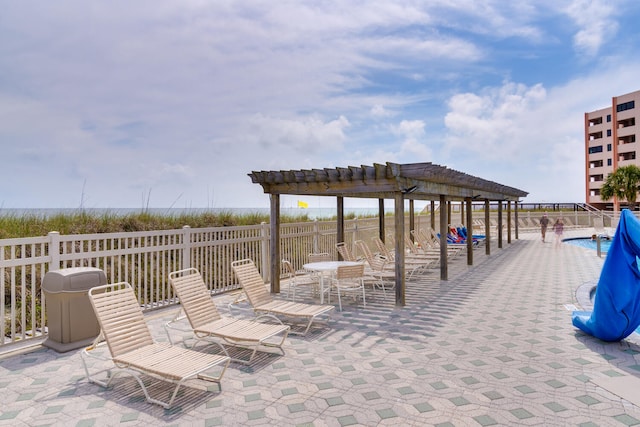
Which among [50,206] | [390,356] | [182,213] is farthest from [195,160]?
[390,356]

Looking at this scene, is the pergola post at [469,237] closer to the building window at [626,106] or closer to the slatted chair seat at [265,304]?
the slatted chair seat at [265,304]

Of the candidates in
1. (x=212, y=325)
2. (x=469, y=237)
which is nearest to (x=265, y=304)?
(x=212, y=325)

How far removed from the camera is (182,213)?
12.4 metres

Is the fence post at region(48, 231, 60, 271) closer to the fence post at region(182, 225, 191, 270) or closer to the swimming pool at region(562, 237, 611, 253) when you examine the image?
the fence post at region(182, 225, 191, 270)

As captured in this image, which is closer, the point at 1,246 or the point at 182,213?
the point at 1,246

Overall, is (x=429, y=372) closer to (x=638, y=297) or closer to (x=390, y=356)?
(x=390, y=356)

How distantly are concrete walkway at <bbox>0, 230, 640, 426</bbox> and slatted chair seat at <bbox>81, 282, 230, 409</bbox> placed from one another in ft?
0.68

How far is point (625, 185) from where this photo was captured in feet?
136

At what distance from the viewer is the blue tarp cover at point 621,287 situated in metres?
4.77

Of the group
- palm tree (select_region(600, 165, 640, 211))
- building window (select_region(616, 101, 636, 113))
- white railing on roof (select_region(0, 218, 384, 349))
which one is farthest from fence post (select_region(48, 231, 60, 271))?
building window (select_region(616, 101, 636, 113))

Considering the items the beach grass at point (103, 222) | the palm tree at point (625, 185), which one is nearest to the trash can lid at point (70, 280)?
the beach grass at point (103, 222)

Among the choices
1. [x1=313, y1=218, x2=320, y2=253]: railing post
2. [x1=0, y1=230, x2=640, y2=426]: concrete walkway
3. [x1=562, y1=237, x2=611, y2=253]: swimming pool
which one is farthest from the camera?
[x1=562, y1=237, x2=611, y2=253]: swimming pool

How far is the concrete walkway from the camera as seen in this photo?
320 centimetres

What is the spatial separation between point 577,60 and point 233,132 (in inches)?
537
